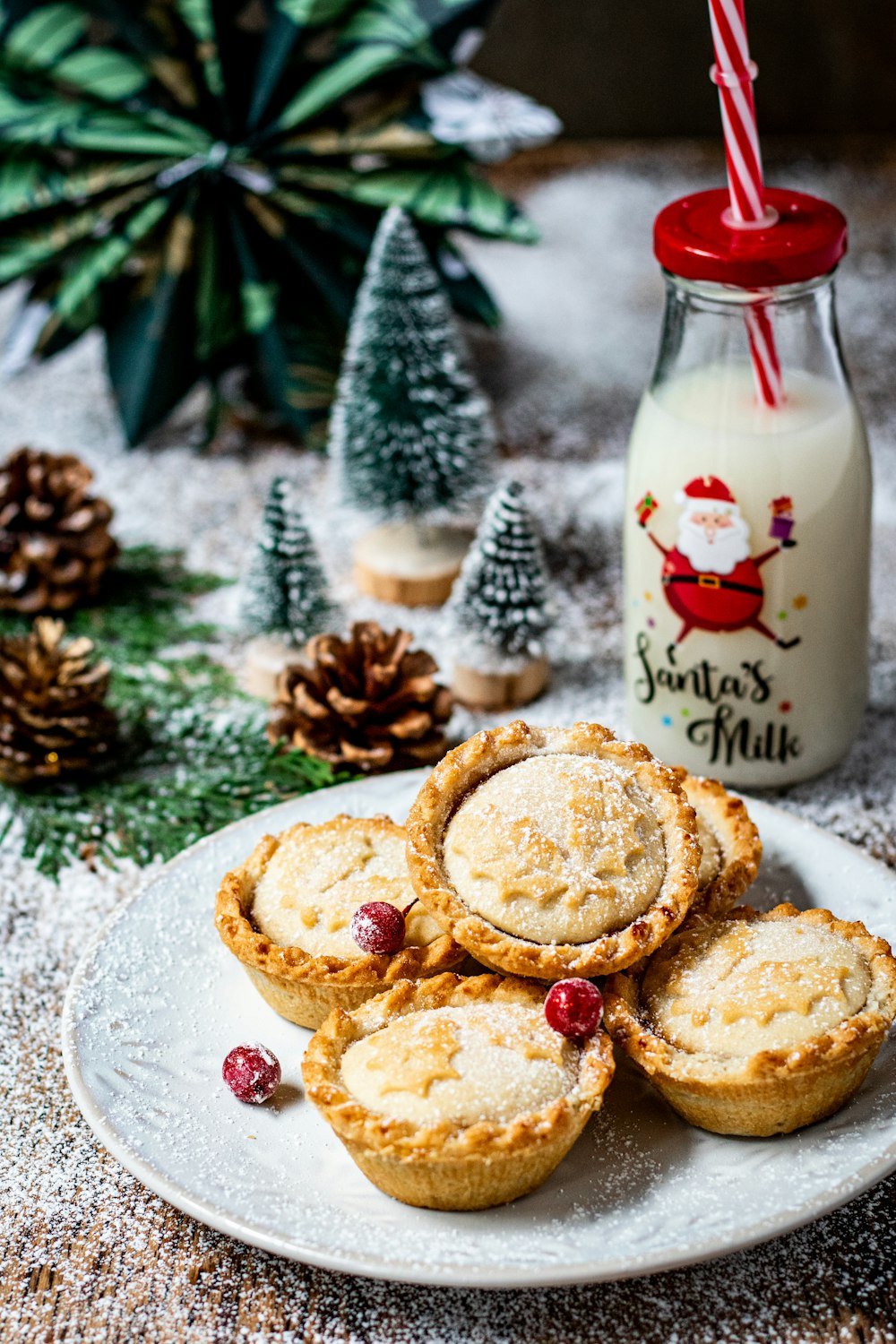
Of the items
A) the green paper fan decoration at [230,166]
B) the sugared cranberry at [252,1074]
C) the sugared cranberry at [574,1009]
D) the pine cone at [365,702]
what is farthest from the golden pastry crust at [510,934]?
the green paper fan decoration at [230,166]

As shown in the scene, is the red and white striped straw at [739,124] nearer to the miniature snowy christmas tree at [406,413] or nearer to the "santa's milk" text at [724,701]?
the "santa's milk" text at [724,701]

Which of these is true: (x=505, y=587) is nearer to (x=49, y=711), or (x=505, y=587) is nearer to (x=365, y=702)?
(x=365, y=702)

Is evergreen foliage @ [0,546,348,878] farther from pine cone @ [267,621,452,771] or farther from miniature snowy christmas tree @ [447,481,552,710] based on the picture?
miniature snowy christmas tree @ [447,481,552,710]

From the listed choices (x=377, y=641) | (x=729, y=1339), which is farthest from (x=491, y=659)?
(x=729, y=1339)

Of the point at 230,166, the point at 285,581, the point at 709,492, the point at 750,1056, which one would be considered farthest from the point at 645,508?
the point at 230,166

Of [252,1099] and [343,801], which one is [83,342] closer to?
[343,801]
